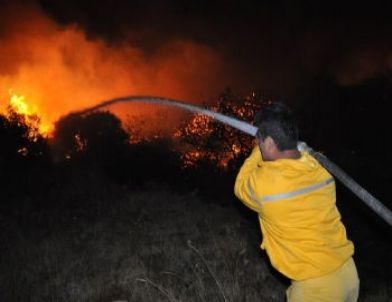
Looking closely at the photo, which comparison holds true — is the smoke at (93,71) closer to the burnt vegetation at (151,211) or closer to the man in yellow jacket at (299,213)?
the burnt vegetation at (151,211)

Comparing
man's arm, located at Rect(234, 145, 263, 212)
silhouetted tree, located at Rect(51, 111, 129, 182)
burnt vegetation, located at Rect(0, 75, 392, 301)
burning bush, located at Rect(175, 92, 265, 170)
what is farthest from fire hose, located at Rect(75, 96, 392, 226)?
silhouetted tree, located at Rect(51, 111, 129, 182)

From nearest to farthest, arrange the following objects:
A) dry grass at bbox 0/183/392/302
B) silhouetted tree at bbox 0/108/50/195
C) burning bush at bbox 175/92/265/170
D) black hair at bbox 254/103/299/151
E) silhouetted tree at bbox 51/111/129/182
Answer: black hair at bbox 254/103/299/151 < dry grass at bbox 0/183/392/302 < burning bush at bbox 175/92/265/170 < silhouetted tree at bbox 0/108/50/195 < silhouetted tree at bbox 51/111/129/182

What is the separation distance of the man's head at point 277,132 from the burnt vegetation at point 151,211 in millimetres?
1949

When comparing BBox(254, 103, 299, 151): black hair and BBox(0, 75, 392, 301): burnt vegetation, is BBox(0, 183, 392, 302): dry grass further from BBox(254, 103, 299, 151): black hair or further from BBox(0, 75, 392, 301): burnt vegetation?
BBox(254, 103, 299, 151): black hair

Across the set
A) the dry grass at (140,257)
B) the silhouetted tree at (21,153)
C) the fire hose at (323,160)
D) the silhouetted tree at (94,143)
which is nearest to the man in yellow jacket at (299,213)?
the fire hose at (323,160)

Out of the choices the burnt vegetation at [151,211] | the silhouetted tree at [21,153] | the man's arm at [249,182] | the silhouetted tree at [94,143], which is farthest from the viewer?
the silhouetted tree at [94,143]

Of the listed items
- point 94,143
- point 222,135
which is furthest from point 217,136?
point 94,143

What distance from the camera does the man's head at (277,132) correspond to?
3232mm

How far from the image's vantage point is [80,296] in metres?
7.15

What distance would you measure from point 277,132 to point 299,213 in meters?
0.62

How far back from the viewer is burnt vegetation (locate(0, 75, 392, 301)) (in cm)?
749

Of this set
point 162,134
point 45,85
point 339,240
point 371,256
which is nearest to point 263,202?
point 339,240

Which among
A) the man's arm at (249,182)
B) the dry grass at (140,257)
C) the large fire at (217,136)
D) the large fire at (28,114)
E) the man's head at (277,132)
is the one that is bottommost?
the dry grass at (140,257)

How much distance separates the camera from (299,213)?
326 cm
